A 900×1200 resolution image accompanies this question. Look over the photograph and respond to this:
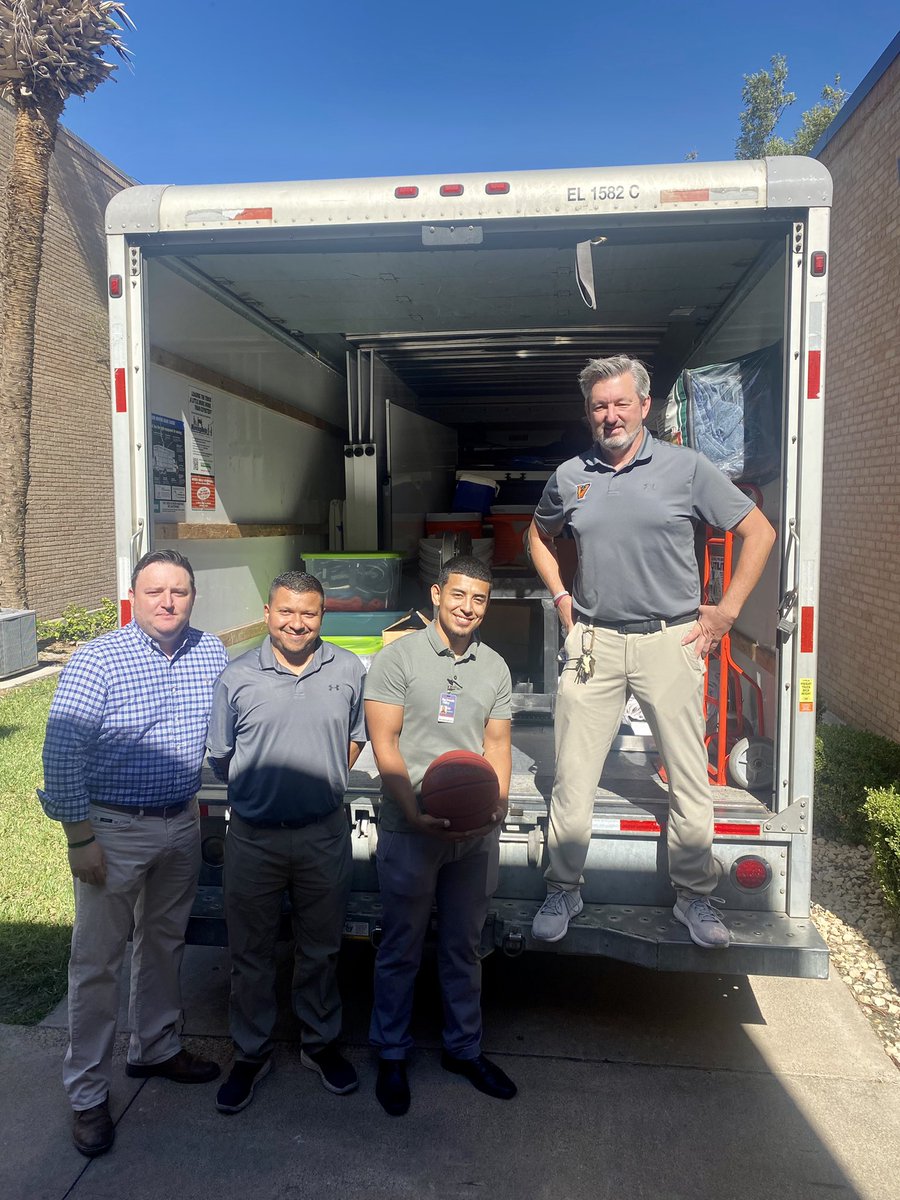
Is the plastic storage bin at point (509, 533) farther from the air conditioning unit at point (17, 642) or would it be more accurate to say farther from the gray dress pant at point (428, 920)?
the air conditioning unit at point (17, 642)

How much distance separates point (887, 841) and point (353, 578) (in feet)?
9.94

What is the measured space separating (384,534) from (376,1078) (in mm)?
3522

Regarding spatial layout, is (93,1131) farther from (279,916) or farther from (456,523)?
(456,523)

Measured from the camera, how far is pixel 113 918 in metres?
2.84

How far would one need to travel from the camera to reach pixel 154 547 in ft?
A: 11.2

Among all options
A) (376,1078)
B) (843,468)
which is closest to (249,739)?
(376,1078)

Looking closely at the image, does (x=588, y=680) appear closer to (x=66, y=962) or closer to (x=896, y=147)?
(x=66, y=962)

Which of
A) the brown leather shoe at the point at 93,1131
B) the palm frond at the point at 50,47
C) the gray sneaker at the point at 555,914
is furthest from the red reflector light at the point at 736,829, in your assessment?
the palm frond at the point at 50,47

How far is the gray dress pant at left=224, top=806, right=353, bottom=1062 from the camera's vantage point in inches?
114

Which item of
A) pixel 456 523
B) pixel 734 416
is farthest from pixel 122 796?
pixel 456 523

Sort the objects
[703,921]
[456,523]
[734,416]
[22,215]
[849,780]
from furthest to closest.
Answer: [22,215]
[456,523]
[849,780]
[734,416]
[703,921]

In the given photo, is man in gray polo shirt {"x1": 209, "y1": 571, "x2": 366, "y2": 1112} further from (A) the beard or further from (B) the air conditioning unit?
(B) the air conditioning unit

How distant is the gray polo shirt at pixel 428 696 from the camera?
115 inches

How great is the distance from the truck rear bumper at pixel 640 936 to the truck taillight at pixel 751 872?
0.35ft
